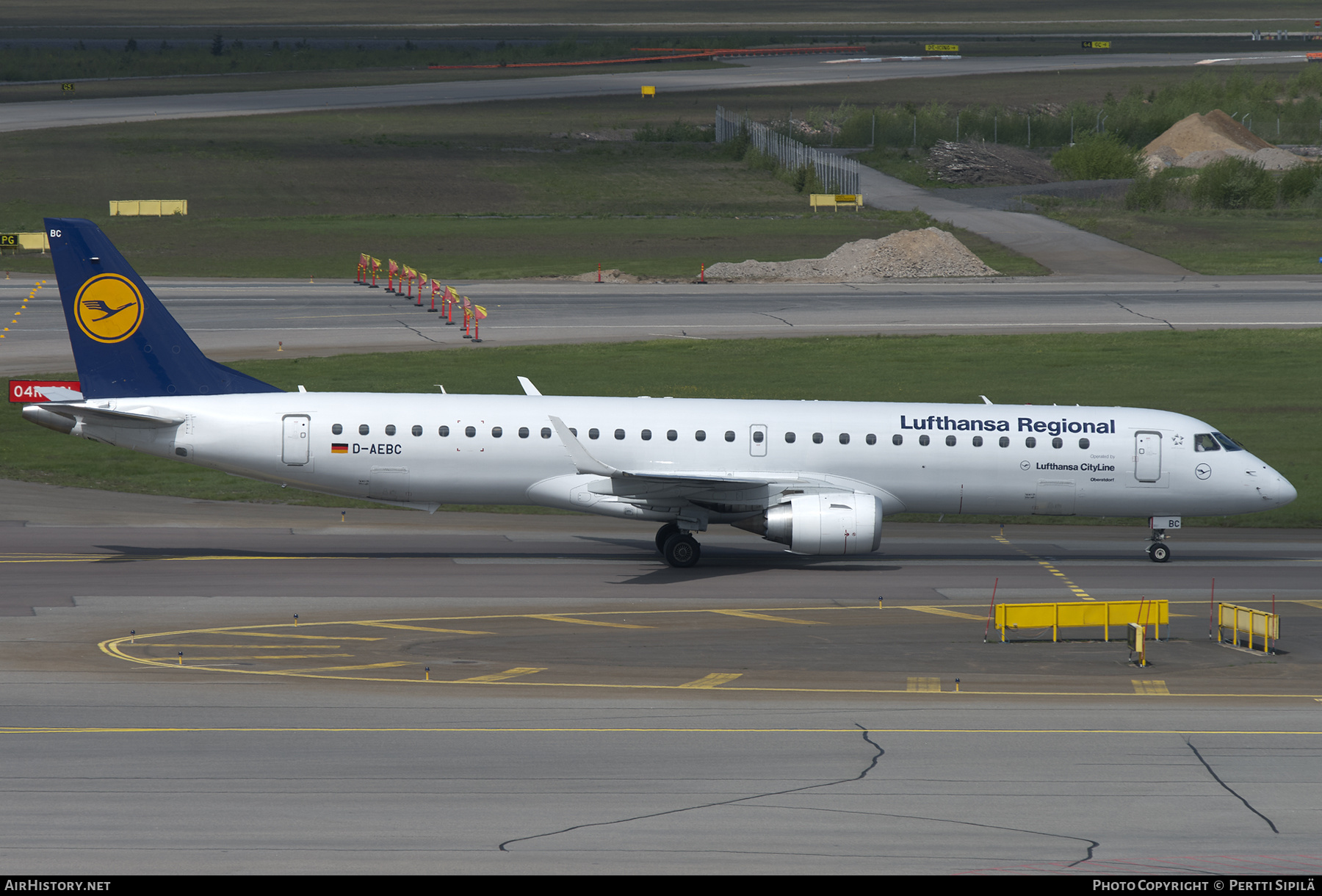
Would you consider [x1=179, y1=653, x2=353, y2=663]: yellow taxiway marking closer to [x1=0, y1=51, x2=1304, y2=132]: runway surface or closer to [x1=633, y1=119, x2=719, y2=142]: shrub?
[x1=0, y1=51, x2=1304, y2=132]: runway surface

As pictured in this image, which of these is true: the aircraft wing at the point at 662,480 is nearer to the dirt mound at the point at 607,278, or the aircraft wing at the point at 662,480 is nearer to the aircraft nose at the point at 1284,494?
the aircraft nose at the point at 1284,494

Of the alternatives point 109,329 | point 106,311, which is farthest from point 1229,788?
point 106,311

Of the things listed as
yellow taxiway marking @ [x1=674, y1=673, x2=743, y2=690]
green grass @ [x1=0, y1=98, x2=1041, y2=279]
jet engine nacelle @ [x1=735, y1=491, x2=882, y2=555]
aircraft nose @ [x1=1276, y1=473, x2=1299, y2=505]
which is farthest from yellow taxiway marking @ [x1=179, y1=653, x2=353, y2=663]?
green grass @ [x1=0, y1=98, x2=1041, y2=279]

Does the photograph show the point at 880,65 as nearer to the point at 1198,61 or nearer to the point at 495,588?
the point at 1198,61

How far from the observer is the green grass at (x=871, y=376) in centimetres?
4428

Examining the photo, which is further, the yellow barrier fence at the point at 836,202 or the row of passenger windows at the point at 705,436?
the yellow barrier fence at the point at 836,202

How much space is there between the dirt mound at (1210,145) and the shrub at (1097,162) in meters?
2.15

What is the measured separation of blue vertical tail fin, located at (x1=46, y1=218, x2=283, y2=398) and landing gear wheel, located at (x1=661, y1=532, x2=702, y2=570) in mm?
11598

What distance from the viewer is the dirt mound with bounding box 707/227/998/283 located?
80188mm

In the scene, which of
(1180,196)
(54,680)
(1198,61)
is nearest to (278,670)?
(54,680)

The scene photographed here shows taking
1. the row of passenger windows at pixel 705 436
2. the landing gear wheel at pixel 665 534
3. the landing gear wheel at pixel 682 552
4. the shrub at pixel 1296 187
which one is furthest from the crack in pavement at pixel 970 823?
the shrub at pixel 1296 187

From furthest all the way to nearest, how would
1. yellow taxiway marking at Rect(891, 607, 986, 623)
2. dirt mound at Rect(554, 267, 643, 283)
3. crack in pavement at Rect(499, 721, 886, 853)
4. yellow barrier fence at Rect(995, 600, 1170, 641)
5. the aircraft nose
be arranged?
1. dirt mound at Rect(554, 267, 643, 283)
2. the aircraft nose
3. yellow taxiway marking at Rect(891, 607, 986, 623)
4. yellow barrier fence at Rect(995, 600, 1170, 641)
5. crack in pavement at Rect(499, 721, 886, 853)

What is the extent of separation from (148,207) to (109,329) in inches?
2478

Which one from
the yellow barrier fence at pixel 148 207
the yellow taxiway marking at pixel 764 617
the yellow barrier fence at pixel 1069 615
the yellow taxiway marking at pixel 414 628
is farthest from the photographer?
the yellow barrier fence at pixel 148 207
